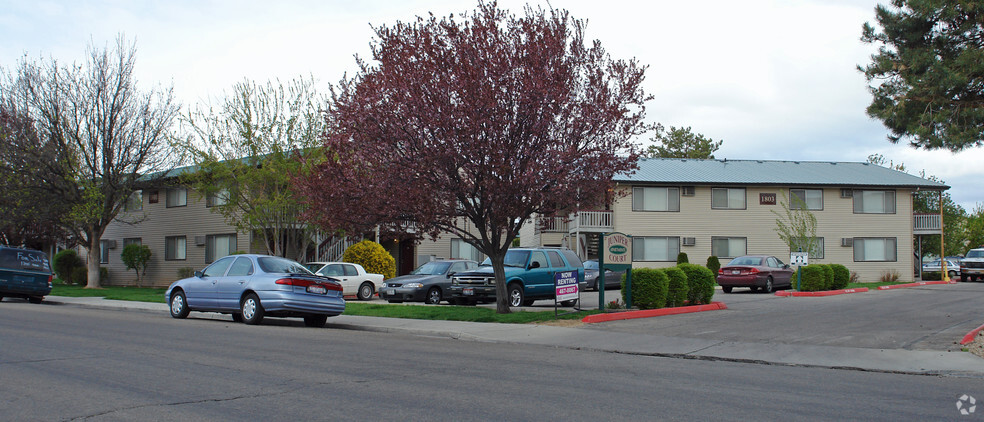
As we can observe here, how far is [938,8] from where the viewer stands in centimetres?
1211

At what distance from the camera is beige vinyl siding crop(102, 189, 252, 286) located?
1459 inches

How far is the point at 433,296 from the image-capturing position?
2322 cm

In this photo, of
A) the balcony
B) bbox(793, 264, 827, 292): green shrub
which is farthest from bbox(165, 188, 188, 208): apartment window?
the balcony

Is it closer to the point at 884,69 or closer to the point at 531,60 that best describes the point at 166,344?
the point at 531,60

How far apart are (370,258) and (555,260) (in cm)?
1070

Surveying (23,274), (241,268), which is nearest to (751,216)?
(241,268)

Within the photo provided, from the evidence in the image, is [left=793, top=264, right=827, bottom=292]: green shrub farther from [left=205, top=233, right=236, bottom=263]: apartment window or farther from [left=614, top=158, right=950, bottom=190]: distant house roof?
[left=205, top=233, right=236, bottom=263]: apartment window

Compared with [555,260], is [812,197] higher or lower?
higher

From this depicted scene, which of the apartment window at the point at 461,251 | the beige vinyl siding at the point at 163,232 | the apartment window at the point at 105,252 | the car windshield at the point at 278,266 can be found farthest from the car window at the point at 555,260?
the apartment window at the point at 105,252

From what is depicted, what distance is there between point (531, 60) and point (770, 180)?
93.5 ft

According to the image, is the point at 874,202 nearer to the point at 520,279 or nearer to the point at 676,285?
the point at 676,285

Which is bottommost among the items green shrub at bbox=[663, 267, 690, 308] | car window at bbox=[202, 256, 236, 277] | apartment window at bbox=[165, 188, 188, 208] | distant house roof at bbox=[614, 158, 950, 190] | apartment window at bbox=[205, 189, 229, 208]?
green shrub at bbox=[663, 267, 690, 308]

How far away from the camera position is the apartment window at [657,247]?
39812 mm

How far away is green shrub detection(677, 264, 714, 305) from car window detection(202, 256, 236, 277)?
10.9m
